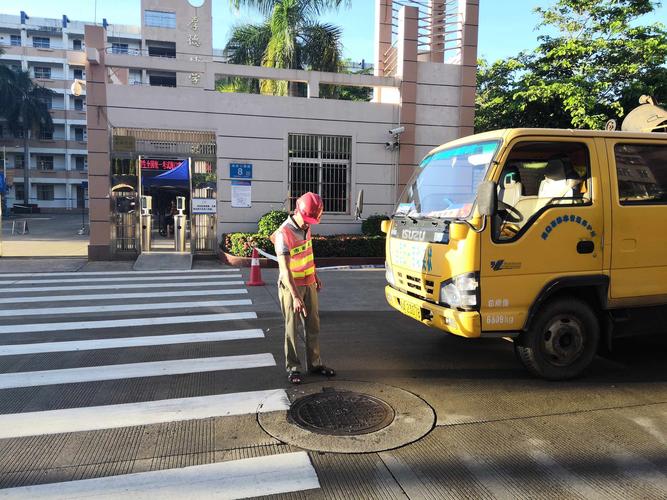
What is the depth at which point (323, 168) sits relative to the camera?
49.2ft

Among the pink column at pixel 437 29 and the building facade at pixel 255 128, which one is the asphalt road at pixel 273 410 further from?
the pink column at pixel 437 29

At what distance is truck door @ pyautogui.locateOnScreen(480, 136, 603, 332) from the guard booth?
10.8m

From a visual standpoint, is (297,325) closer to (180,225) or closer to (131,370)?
(131,370)

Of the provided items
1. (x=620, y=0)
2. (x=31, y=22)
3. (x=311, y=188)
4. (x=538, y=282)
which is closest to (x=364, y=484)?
(x=538, y=282)

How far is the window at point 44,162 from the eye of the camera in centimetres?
5905

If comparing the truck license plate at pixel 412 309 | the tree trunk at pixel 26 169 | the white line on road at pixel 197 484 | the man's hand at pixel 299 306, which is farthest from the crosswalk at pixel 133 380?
the tree trunk at pixel 26 169

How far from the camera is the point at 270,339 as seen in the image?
6.56 m

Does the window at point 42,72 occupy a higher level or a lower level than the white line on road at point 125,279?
higher

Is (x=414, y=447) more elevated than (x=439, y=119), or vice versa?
(x=439, y=119)

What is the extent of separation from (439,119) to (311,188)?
4507 mm

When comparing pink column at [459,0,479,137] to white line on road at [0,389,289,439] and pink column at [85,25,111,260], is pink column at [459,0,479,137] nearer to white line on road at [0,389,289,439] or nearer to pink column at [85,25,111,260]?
pink column at [85,25,111,260]

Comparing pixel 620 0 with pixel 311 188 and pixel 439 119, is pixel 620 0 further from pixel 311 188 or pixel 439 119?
pixel 311 188

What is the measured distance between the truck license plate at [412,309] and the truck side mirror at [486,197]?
131cm

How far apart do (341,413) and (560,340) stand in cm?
236
